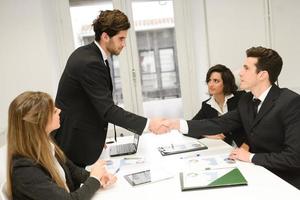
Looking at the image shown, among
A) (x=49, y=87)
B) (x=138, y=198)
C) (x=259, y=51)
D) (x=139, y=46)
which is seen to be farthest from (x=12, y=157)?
(x=139, y=46)

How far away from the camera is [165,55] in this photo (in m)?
4.10

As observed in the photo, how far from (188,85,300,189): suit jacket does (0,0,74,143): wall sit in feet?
7.67

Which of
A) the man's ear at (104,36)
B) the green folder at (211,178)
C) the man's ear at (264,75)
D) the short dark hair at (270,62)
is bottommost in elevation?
the green folder at (211,178)

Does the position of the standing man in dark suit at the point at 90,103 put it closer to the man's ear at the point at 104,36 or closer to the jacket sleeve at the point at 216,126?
the man's ear at the point at 104,36

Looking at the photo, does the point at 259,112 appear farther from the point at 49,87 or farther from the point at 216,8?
the point at 49,87

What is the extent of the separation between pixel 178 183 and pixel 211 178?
0.16 m

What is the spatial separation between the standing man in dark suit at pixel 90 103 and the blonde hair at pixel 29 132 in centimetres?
57

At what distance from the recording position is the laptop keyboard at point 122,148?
7.47 feet

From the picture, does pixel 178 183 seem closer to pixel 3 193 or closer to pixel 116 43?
pixel 3 193

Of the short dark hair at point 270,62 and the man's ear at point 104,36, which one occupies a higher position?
the man's ear at point 104,36

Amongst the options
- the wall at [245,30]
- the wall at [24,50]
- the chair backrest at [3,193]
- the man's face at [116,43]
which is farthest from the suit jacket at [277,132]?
the wall at [24,50]

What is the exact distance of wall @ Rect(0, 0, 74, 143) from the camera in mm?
3525

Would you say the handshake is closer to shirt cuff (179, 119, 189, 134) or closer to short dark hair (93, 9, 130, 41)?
shirt cuff (179, 119, 189, 134)

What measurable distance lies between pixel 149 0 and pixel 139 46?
0.57 meters
